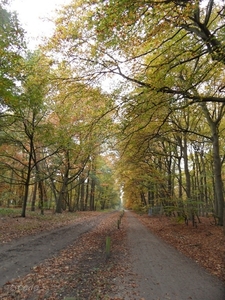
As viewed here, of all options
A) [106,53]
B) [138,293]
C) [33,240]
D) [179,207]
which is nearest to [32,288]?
[138,293]

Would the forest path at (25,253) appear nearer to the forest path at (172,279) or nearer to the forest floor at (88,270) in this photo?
the forest floor at (88,270)

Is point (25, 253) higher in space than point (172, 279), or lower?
higher

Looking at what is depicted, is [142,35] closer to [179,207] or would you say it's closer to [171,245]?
[171,245]

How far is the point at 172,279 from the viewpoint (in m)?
5.90

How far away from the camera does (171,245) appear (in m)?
10.5

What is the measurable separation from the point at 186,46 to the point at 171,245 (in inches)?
352

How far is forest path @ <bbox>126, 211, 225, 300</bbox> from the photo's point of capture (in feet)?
16.4

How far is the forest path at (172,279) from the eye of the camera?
197 inches

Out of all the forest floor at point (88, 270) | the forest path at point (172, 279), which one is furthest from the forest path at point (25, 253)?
the forest path at point (172, 279)

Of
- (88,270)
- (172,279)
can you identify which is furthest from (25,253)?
(172,279)

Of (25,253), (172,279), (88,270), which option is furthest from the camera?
(25,253)

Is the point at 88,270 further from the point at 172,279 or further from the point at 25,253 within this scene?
the point at 25,253

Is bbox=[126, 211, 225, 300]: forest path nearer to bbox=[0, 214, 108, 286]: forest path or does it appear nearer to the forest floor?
the forest floor

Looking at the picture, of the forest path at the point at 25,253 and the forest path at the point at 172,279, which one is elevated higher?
the forest path at the point at 25,253
